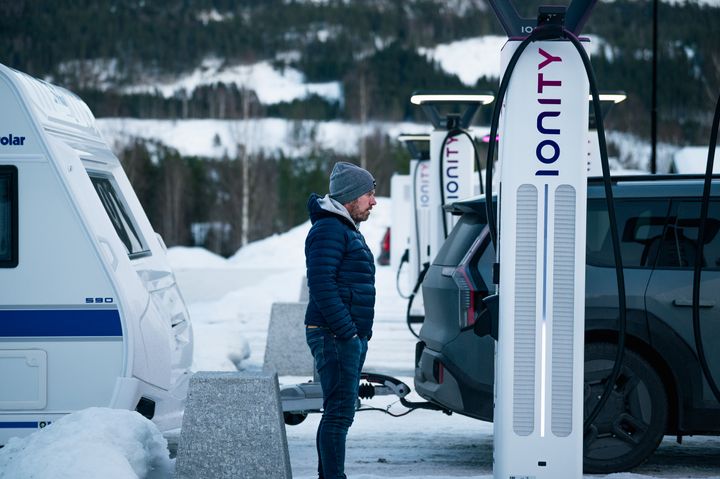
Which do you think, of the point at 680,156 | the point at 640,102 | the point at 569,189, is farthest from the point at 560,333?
the point at 640,102

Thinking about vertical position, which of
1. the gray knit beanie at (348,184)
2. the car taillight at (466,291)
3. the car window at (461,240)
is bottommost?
the car taillight at (466,291)

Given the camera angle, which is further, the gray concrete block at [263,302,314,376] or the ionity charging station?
the ionity charging station

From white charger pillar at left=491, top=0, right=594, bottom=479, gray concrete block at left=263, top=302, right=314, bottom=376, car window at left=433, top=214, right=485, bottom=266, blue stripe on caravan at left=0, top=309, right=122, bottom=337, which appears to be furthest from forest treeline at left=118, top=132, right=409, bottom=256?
white charger pillar at left=491, top=0, right=594, bottom=479

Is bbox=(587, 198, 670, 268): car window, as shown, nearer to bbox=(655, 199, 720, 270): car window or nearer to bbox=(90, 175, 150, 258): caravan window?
bbox=(655, 199, 720, 270): car window

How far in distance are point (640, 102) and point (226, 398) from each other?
8963 cm

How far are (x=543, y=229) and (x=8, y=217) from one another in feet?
11.9

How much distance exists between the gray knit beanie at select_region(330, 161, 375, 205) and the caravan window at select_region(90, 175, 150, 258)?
7.02 feet

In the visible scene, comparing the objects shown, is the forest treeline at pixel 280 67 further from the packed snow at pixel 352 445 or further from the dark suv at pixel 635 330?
the packed snow at pixel 352 445

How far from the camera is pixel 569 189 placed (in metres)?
5.01

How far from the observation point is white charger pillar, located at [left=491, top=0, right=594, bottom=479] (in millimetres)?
4992

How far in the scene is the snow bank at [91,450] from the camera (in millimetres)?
5145

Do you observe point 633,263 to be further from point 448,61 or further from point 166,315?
point 448,61

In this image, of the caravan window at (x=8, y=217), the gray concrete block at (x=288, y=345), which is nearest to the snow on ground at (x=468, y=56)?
the gray concrete block at (x=288, y=345)

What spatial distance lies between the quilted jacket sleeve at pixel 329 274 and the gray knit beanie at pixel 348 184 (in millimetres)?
211
